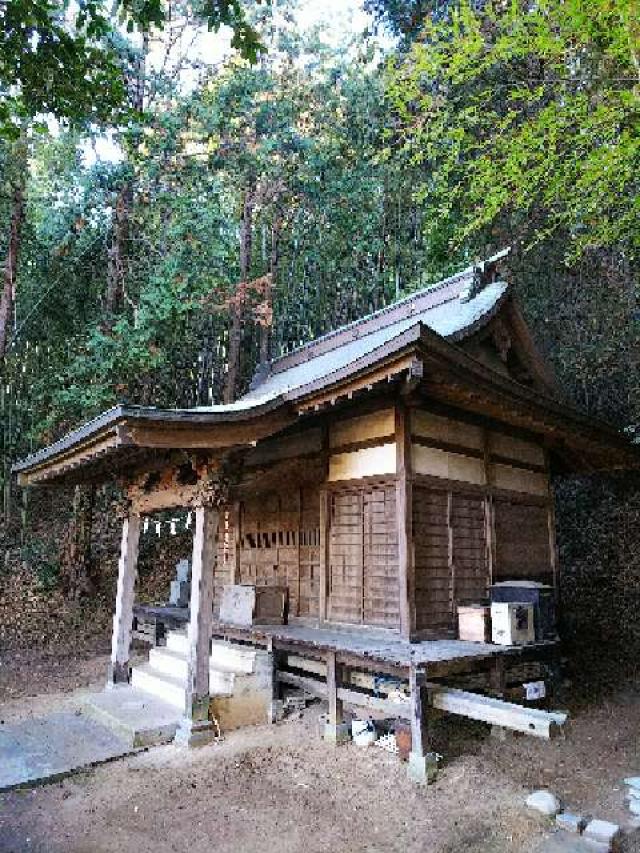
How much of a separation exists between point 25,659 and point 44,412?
4962mm

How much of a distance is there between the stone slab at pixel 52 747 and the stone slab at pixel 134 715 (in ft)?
0.26

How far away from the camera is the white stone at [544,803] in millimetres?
4230

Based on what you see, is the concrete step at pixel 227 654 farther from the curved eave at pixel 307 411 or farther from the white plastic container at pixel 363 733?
the curved eave at pixel 307 411

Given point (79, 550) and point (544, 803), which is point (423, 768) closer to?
point (544, 803)

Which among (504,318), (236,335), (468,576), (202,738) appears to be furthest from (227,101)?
(202,738)

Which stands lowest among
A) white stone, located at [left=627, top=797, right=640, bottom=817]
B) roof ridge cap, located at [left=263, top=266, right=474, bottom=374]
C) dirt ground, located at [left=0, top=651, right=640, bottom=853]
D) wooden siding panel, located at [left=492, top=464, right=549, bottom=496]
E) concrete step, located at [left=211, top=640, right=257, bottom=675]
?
dirt ground, located at [left=0, top=651, right=640, bottom=853]

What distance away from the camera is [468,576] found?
6824 millimetres

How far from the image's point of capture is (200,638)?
19.5ft

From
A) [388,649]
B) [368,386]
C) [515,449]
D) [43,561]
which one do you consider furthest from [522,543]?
[43,561]

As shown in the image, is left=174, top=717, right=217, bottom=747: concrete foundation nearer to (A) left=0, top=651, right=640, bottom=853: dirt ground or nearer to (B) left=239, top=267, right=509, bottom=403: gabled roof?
(A) left=0, top=651, right=640, bottom=853: dirt ground

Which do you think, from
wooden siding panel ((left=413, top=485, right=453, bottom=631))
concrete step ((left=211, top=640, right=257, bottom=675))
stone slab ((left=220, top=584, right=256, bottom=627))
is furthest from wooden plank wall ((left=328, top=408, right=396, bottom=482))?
concrete step ((left=211, top=640, right=257, bottom=675))

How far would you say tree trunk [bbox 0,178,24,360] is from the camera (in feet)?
35.6

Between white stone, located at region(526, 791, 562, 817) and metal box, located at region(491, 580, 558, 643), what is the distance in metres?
2.08

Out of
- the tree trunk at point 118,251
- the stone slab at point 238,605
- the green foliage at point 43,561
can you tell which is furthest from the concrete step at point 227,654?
the tree trunk at point 118,251
